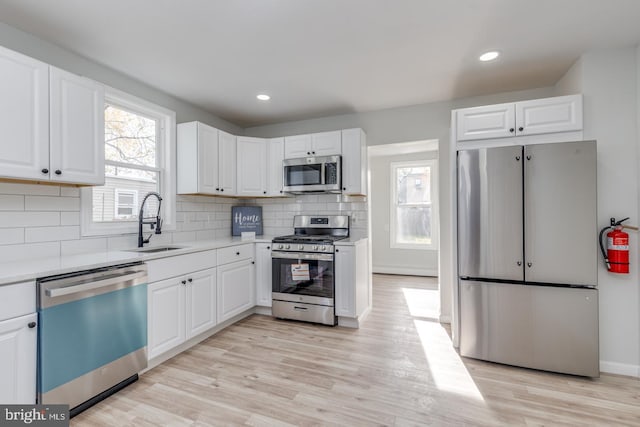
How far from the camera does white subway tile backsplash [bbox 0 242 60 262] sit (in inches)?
75.6

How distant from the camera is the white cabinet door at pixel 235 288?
9.73 ft

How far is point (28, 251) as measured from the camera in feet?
6.66

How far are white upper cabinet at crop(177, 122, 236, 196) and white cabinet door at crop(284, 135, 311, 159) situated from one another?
0.79 meters

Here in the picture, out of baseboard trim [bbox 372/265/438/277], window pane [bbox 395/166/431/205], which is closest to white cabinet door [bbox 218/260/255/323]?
baseboard trim [bbox 372/265/438/277]

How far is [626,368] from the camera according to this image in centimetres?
223

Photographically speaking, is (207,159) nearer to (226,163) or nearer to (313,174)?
(226,163)

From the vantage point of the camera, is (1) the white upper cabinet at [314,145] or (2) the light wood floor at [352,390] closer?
(2) the light wood floor at [352,390]

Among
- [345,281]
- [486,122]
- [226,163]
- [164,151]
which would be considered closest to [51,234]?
[164,151]

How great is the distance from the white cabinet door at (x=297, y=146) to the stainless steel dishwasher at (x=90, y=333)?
2.12 metres

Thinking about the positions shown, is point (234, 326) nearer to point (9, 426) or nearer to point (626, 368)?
point (9, 426)

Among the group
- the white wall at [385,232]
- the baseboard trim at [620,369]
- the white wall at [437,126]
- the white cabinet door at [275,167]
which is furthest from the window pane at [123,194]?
the baseboard trim at [620,369]

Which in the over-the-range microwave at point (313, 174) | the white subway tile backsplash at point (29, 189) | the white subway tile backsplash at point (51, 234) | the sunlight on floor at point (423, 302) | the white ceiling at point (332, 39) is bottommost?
the sunlight on floor at point (423, 302)

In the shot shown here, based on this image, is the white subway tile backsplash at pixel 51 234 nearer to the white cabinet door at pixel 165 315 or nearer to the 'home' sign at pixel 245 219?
the white cabinet door at pixel 165 315

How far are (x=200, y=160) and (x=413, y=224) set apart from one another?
4.16m
